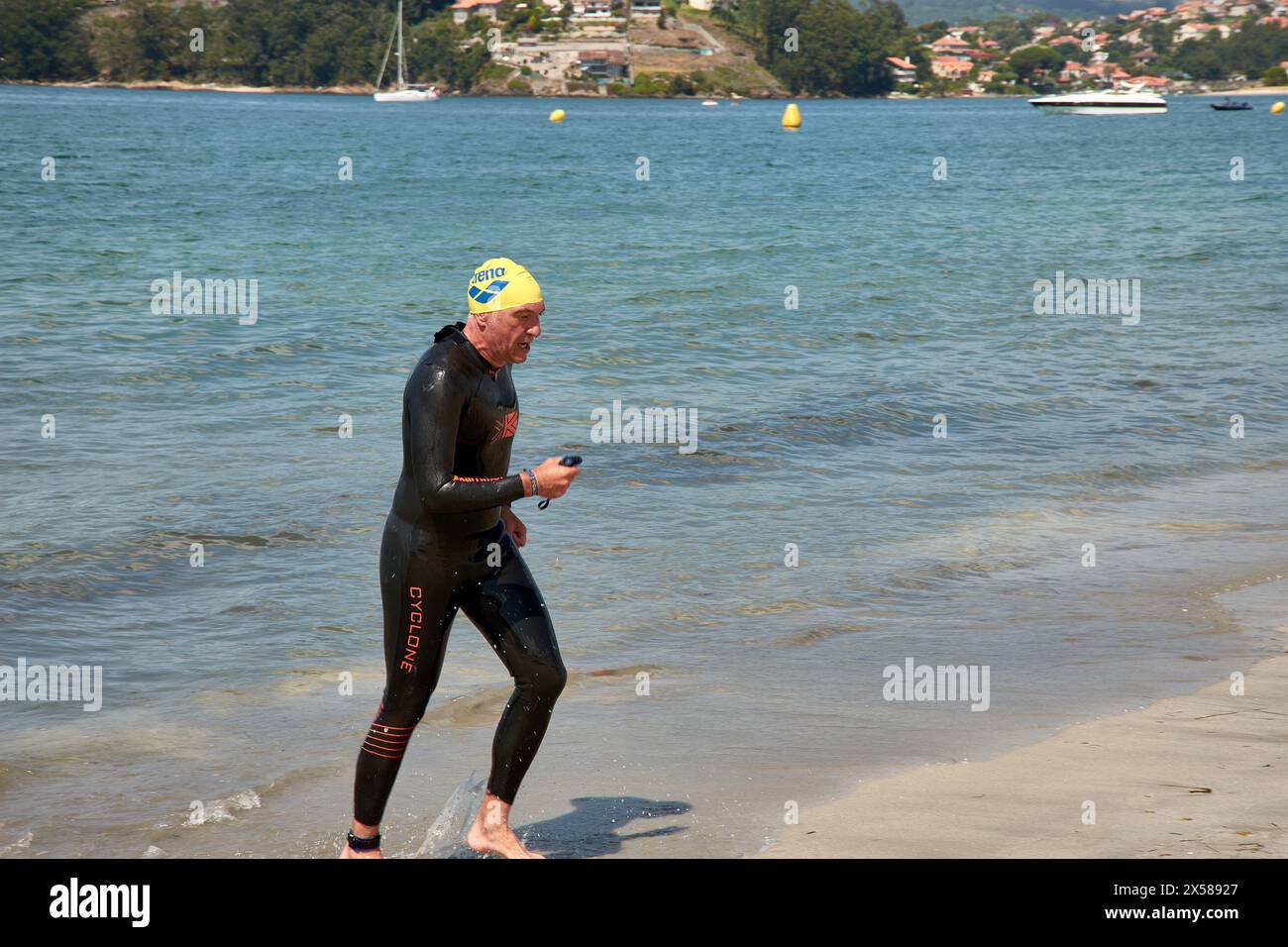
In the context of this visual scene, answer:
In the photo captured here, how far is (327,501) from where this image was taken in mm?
11180

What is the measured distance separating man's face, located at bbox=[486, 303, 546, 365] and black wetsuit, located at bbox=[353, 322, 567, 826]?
8cm

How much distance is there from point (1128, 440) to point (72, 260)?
19.7 m

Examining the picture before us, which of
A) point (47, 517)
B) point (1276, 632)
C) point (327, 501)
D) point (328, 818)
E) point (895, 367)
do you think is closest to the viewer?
point (328, 818)

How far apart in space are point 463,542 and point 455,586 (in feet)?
0.51

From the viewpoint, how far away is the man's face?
186 inches

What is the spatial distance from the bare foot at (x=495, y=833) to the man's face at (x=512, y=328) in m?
1.60

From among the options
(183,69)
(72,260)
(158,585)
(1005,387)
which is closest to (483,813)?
(158,585)

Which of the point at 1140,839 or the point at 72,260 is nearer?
the point at 1140,839

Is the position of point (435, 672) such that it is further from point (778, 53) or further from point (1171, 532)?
Result: point (778, 53)

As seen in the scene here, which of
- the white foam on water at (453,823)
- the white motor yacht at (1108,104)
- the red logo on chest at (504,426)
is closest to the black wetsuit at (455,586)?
the red logo on chest at (504,426)

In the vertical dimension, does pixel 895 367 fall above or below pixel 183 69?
below

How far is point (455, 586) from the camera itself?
484cm

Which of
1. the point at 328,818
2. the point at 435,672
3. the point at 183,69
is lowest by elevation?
the point at 328,818

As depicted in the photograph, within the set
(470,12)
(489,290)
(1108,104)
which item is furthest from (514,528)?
(470,12)
